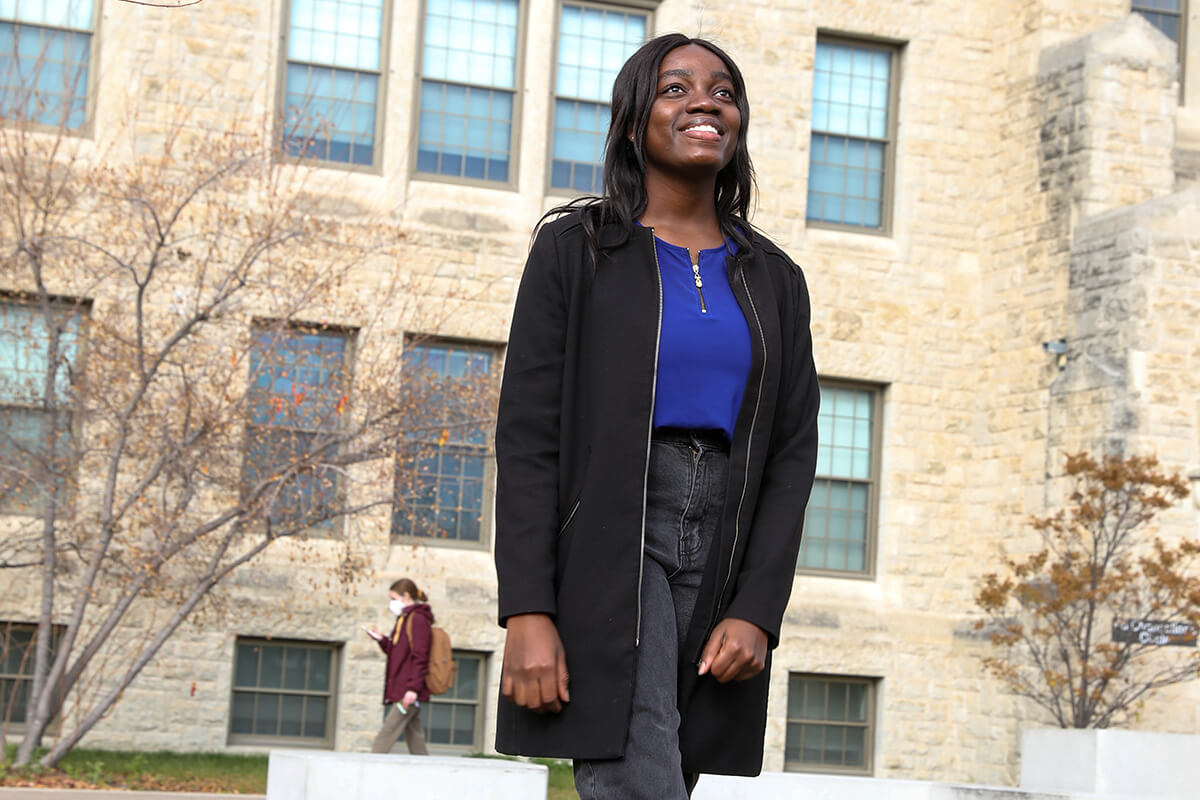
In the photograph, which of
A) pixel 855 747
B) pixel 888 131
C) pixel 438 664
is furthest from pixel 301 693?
pixel 888 131

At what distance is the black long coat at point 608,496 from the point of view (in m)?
3.28

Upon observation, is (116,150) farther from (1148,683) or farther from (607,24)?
(1148,683)

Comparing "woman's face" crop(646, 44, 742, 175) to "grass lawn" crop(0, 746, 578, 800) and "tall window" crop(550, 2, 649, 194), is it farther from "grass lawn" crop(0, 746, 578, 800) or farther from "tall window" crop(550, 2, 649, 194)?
"tall window" crop(550, 2, 649, 194)

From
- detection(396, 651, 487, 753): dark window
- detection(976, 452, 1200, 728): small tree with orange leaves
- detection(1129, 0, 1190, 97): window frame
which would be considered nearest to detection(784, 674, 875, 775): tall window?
detection(976, 452, 1200, 728): small tree with orange leaves

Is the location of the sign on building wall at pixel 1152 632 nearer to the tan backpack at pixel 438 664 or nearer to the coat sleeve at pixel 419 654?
the tan backpack at pixel 438 664

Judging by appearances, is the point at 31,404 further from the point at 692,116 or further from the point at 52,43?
the point at 692,116

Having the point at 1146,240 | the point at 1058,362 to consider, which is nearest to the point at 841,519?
the point at 1058,362

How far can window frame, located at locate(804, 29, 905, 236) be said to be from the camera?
1845cm

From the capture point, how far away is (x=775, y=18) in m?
18.0

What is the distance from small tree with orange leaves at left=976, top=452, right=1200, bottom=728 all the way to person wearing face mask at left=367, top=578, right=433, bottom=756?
5.37m

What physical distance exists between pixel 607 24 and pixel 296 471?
7.20m

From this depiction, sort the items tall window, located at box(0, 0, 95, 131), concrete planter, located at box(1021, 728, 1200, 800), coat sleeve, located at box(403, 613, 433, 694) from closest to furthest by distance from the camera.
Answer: concrete planter, located at box(1021, 728, 1200, 800), coat sleeve, located at box(403, 613, 433, 694), tall window, located at box(0, 0, 95, 131)

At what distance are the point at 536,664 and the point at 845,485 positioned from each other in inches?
603

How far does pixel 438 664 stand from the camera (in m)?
13.6
